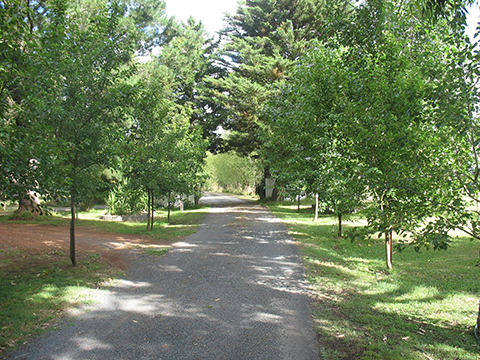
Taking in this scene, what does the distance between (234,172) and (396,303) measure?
43807mm

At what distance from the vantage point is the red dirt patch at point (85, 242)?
8492 millimetres

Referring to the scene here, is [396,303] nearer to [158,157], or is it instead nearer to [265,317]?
[265,317]

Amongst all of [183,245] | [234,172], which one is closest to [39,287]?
[183,245]

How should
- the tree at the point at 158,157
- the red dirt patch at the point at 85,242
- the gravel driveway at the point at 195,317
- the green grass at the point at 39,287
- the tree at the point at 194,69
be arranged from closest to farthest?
the gravel driveway at the point at 195,317 → the green grass at the point at 39,287 → the red dirt patch at the point at 85,242 → the tree at the point at 158,157 → the tree at the point at 194,69

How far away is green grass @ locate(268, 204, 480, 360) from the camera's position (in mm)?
3762

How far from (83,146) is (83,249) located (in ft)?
11.4

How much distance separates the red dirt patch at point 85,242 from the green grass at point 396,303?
4.71 meters

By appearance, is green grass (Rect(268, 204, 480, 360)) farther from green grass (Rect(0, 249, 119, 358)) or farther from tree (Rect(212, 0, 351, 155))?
tree (Rect(212, 0, 351, 155))

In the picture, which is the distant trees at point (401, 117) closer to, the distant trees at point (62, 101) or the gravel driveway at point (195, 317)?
the gravel driveway at point (195, 317)

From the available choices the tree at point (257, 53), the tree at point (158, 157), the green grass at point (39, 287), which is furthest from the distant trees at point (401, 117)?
the tree at point (257, 53)

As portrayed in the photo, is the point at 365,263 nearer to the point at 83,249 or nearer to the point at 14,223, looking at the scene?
the point at 83,249

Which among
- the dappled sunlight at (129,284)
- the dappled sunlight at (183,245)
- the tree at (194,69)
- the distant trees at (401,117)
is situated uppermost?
the tree at (194,69)

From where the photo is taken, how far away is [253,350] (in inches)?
143

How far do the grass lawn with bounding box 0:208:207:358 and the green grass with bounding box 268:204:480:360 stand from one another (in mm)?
3639
